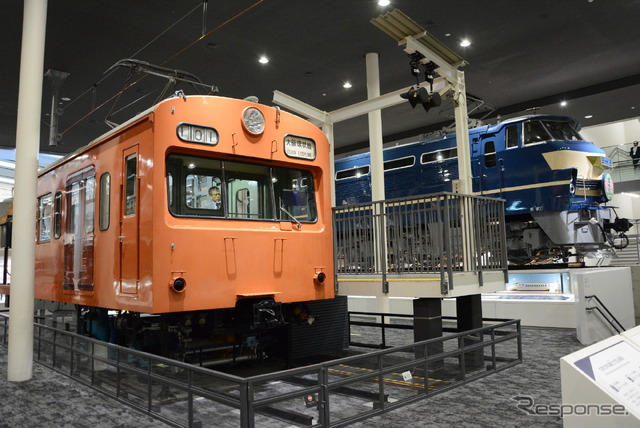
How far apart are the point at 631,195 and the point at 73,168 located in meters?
23.6

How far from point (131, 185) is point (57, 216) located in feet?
9.13

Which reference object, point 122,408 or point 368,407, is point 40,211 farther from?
point 368,407

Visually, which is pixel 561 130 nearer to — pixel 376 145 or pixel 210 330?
pixel 376 145

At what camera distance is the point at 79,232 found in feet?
22.0

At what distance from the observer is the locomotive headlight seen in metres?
5.60

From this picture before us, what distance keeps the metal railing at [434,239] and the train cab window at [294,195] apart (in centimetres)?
54

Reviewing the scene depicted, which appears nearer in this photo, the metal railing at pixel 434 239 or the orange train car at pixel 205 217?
the orange train car at pixel 205 217

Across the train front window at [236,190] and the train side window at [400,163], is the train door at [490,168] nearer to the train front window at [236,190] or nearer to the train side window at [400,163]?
the train side window at [400,163]

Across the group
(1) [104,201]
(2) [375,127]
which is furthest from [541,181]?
(1) [104,201]

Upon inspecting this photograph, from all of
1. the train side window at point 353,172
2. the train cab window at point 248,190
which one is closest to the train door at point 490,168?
the train side window at point 353,172

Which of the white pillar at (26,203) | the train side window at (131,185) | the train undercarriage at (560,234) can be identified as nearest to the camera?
the train side window at (131,185)

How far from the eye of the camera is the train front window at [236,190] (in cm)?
525

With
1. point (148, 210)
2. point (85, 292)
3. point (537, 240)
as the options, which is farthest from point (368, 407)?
point (537, 240)

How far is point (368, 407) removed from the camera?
4930 mm
